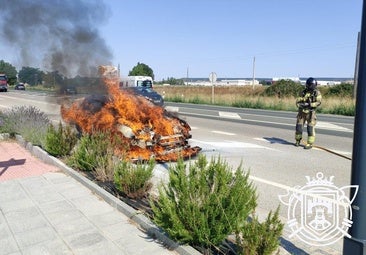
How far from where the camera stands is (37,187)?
537 centimetres

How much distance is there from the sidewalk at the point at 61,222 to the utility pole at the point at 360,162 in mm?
1647

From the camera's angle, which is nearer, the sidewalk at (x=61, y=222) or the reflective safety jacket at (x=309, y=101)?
the sidewalk at (x=61, y=222)

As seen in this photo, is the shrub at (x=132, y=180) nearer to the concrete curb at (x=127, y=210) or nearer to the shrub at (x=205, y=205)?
the concrete curb at (x=127, y=210)

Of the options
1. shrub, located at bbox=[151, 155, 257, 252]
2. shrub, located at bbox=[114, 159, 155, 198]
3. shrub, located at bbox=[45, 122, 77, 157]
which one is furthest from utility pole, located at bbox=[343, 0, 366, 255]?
shrub, located at bbox=[45, 122, 77, 157]

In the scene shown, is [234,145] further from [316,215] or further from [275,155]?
[316,215]

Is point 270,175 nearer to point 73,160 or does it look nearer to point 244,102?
point 73,160

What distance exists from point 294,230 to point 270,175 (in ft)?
8.12

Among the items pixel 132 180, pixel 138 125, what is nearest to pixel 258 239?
pixel 132 180

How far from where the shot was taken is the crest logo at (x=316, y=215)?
372 centimetres

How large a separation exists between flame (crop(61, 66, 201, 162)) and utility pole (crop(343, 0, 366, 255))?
447cm

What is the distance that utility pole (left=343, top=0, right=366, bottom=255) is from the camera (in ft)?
7.34

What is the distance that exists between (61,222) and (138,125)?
362 centimetres

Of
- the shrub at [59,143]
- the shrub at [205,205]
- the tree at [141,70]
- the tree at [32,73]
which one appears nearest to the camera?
the shrub at [205,205]

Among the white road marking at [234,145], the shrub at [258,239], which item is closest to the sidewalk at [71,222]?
the shrub at [258,239]
